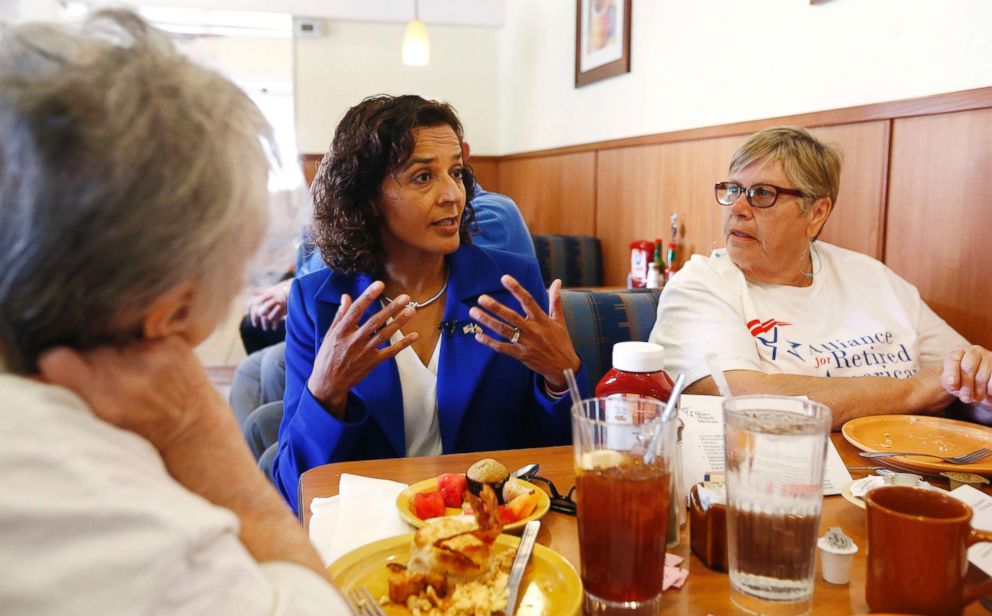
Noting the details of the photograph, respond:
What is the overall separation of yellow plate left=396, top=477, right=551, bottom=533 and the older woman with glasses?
2.54 feet

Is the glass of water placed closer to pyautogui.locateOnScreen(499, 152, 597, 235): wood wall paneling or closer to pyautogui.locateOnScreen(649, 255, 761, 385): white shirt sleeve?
pyautogui.locateOnScreen(649, 255, 761, 385): white shirt sleeve

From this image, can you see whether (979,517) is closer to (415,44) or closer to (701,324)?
(701,324)

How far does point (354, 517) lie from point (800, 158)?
147cm

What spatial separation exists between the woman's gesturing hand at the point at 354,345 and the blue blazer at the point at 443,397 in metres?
0.06

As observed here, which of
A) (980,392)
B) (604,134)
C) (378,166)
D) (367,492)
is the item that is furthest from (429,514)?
(604,134)

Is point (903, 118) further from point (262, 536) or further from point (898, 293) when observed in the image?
point (262, 536)

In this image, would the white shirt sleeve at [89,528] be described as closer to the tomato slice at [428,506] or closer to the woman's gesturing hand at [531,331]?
the tomato slice at [428,506]

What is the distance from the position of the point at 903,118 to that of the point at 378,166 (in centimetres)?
146

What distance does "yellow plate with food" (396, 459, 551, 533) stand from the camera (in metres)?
0.97

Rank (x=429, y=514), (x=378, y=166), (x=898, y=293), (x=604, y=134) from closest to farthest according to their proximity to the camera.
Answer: (x=429, y=514), (x=378, y=166), (x=898, y=293), (x=604, y=134)

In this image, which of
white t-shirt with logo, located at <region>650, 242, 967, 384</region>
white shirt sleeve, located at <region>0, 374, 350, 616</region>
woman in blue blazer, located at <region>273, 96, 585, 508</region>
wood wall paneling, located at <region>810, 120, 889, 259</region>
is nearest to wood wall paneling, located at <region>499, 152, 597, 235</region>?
wood wall paneling, located at <region>810, 120, 889, 259</region>

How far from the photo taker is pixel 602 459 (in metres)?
0.76

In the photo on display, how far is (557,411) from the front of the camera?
1.53 m

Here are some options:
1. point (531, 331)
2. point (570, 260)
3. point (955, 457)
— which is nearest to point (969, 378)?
point (955, 457)
